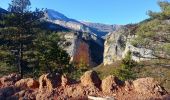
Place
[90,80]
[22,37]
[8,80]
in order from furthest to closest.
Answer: [22,37] → [8,80] → [90,80]

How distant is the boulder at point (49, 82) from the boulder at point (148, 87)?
304 centimetres

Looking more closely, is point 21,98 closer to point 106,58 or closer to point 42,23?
point 42,23

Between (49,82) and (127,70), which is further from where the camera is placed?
(127,70)

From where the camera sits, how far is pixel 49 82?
47.6 feet

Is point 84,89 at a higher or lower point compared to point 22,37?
lower

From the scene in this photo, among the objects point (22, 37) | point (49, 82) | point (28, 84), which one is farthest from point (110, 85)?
point (22, 37)

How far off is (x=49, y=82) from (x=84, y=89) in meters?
1.44

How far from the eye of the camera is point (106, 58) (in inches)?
5236

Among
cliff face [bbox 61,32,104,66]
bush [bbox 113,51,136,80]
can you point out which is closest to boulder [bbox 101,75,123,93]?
bush [bbox 113,51,136,80]

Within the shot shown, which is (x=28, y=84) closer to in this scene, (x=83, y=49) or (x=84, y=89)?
(x=84, y=89)

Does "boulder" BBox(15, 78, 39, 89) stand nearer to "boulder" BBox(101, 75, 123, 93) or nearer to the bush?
"boulder" BBox(101, 75, 123, 93)

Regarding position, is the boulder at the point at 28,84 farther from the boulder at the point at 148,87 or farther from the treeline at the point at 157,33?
the treeline at the point at 157,33

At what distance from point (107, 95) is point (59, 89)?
74.1 inches

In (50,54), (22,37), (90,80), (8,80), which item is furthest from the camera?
(50,54)
